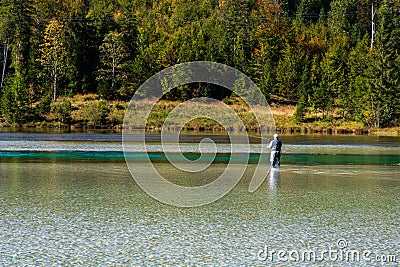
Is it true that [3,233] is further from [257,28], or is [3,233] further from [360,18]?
[360,18]

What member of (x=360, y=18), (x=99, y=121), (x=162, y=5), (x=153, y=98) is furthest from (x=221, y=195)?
(x=162, y=5)

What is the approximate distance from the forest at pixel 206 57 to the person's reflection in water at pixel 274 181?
55071 mm

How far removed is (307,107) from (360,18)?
44.8 metres

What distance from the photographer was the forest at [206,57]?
86625mm

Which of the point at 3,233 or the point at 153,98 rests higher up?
the point at 153,98

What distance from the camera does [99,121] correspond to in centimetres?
8575

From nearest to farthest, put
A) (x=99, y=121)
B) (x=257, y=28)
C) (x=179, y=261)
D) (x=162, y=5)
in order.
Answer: (x=179, y=261)
(x=99, y=121)
(x=257, y=28)
(x=162, y=5)
